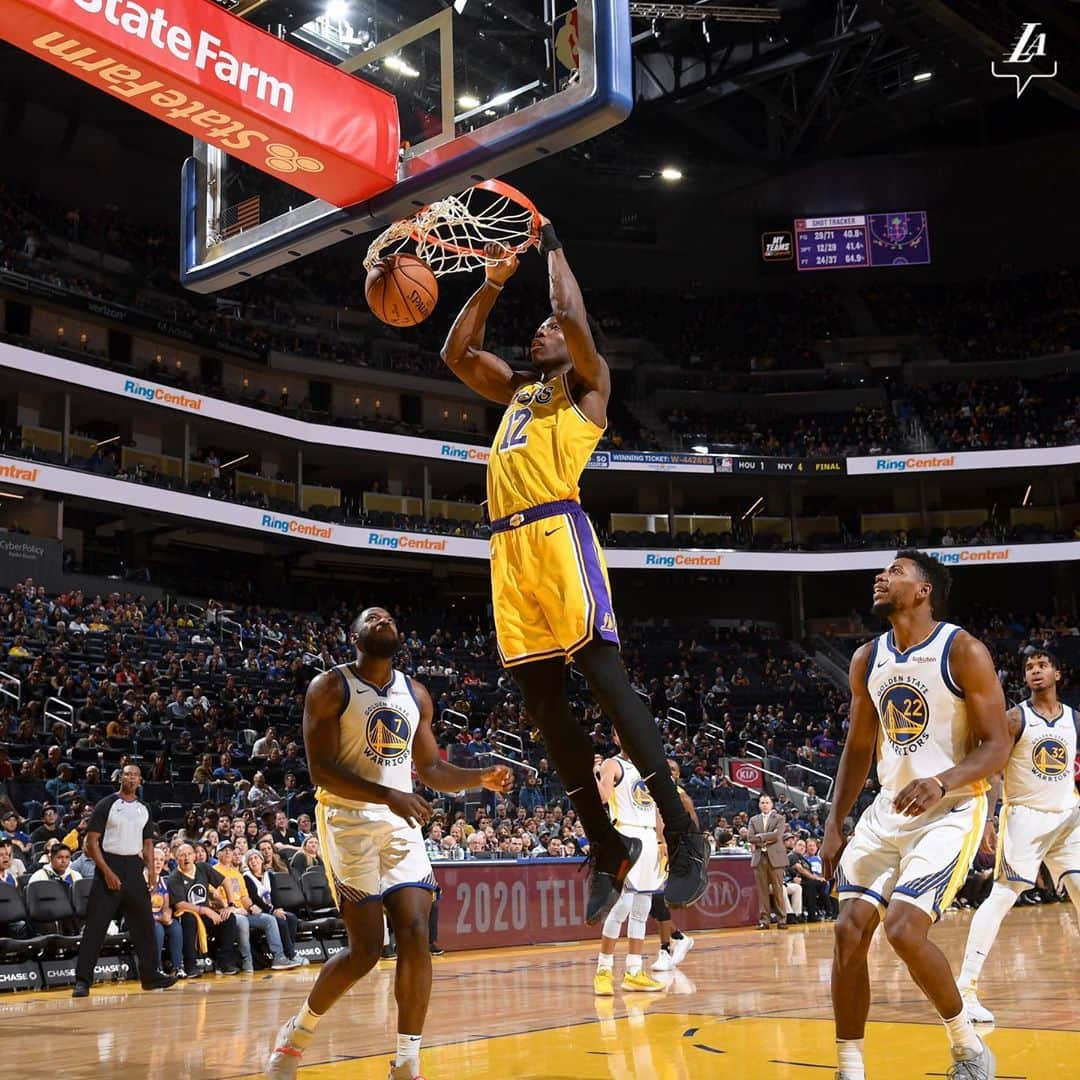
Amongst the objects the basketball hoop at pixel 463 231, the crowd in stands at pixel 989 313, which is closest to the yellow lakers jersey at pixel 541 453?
the basketball hoop at pixel 463 231

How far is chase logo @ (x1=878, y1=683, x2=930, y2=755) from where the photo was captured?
4.99m

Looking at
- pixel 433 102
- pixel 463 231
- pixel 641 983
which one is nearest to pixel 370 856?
pixel 463 231

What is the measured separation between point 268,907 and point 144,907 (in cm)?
249

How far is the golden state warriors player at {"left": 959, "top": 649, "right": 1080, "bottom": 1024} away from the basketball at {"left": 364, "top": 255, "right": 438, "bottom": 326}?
14.4 feet

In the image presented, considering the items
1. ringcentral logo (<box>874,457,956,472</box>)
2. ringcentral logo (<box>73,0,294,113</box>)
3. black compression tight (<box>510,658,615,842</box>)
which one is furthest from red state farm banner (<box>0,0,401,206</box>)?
ringcentral logo (<box>874,457,956,472</box>)

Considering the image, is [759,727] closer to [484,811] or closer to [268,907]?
[484,811]

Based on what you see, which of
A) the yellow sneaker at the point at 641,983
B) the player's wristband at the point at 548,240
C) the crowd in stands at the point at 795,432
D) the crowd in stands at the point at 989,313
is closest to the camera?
the player's wristband at the point at 548,240

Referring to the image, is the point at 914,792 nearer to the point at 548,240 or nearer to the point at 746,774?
the point at 548,240

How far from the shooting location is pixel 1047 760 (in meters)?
7.77

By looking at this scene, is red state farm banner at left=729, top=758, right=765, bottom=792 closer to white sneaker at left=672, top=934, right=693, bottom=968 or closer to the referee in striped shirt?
white sneaker at left=672, top=934, right=693, bottom=968

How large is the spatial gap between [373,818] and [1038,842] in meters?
4.34

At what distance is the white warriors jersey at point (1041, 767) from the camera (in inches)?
304

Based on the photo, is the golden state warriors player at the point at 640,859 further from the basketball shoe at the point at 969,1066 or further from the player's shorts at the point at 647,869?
the basketball shoe at the point at 969,1066

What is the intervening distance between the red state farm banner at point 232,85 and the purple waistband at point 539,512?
217cm
